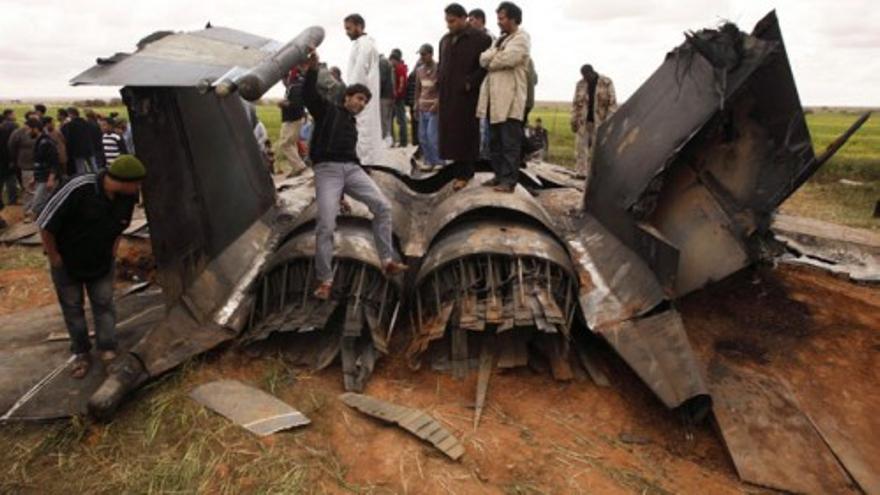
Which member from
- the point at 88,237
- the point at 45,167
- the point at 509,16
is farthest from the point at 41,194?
the point at 509,16

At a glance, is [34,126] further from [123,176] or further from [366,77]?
[123,176]

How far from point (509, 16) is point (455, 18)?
2.13ft

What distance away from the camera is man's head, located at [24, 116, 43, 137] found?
39.2 ft

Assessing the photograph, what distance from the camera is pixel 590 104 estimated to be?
10945 millimetres

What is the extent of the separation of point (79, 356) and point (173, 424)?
4.23 feet

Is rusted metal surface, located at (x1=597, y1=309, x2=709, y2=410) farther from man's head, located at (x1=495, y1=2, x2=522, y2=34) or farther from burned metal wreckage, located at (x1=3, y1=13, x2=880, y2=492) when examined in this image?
man's head, located at (x1=495, y1=2, x2=522, y2=34)

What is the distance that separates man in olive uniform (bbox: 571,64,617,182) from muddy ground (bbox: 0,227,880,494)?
218 inches

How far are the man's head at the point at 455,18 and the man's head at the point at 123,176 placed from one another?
3.67m

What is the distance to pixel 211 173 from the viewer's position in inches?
226

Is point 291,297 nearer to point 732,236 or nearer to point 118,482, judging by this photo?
point 118,482

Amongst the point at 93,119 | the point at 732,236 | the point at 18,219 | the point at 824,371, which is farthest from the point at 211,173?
the point at 18,219

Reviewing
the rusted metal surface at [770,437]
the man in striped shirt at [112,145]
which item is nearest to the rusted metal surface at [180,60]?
the rusted metal surface at [770,437]

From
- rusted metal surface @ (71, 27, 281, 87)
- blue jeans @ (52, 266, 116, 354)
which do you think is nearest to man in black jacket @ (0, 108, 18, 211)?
blue jeans @ (52, 266, 116, 354)

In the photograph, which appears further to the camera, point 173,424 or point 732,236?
point 732,236
